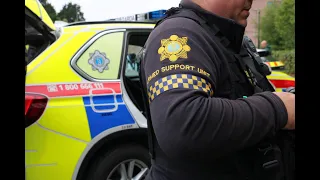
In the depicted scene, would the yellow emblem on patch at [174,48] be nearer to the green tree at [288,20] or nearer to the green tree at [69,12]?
the green tree at [288,20]

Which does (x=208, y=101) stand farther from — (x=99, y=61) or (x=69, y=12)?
(x=69, y=12)

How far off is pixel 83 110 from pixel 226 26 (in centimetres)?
166

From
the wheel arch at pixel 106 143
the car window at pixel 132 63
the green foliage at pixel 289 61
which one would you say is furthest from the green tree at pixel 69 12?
the wheel arch at pixel 106 143

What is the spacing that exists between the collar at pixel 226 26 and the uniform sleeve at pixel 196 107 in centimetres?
13

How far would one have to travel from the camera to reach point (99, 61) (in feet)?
9.01

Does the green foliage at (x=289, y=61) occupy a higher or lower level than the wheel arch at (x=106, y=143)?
higher

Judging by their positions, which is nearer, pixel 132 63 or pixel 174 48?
pixel 174 48

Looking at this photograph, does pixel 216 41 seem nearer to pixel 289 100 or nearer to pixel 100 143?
pixel 289 100

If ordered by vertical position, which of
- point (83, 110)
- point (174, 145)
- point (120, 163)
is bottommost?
point (120, 163)

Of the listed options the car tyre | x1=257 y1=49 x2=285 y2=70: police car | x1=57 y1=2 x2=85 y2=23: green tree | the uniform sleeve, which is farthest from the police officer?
x1=57 y1=2 x2=85 y2=23: green tree

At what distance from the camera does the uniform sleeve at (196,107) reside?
0.88 metres

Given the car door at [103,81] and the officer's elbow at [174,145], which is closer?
the officer's elbow at [174,145]

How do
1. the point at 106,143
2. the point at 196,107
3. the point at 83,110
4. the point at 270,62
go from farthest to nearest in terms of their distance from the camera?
the point at 270,62
the point at 106,143
the point at 83,110
the point at 196,107

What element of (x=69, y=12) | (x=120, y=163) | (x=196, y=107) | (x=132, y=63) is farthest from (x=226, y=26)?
(x=69, y=12)
